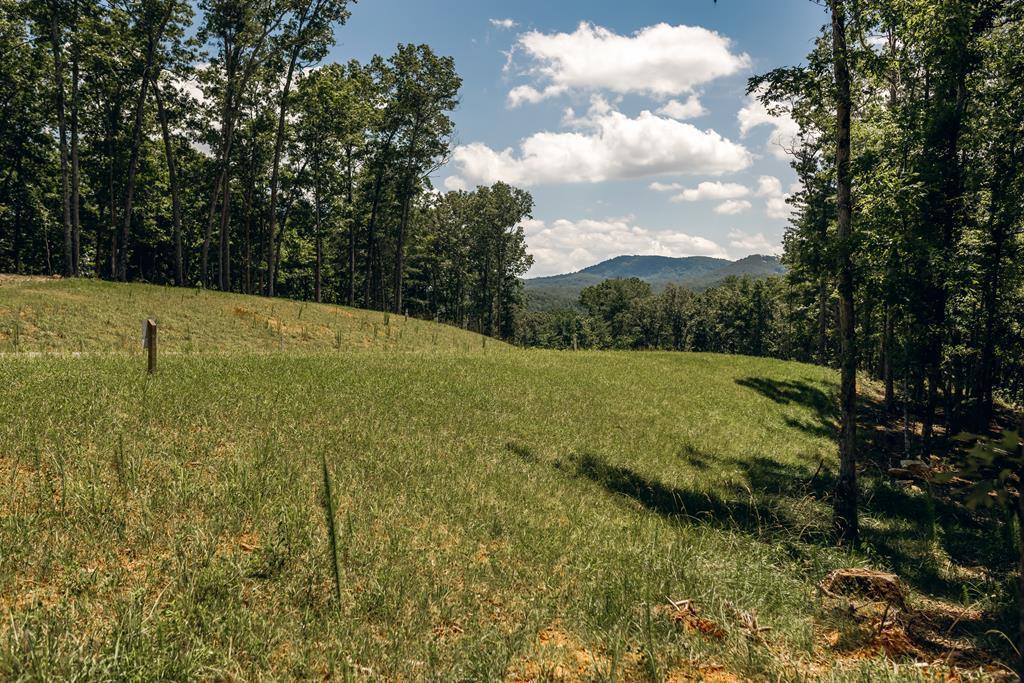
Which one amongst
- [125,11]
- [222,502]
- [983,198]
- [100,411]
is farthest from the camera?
[125,11]

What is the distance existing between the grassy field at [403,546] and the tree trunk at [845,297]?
2.27 ft

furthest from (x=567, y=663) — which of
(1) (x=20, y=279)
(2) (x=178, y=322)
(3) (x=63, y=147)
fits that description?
(3) (x=63, y=147)

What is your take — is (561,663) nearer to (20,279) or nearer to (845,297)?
(845,297)

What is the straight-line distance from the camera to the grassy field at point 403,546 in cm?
464

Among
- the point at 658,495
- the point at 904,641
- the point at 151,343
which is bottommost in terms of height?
the point at 658,495

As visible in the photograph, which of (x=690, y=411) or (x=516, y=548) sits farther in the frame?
(x=690, y=411)

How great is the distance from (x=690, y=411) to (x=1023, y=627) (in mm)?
16839

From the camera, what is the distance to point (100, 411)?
28.1 feet

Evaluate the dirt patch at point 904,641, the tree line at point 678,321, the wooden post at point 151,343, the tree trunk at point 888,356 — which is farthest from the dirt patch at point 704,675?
the tree line at point 678,321

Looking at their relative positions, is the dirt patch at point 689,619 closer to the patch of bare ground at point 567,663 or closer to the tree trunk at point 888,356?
the patch of bare ground at point 567,663

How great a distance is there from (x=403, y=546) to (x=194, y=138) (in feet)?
138

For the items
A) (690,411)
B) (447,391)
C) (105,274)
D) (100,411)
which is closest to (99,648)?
(100,411)

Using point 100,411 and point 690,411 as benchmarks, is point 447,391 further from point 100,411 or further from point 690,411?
point 690,411

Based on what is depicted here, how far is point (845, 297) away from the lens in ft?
36.7
